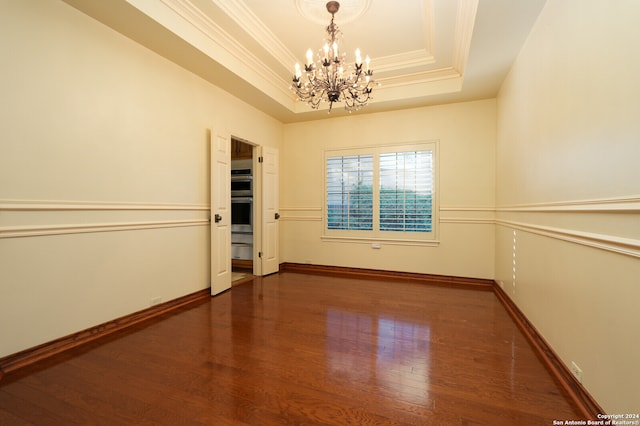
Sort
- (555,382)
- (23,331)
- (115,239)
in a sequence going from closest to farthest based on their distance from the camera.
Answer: (555,382)
(23,331)
(115,239)

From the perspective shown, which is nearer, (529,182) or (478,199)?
(529,182)

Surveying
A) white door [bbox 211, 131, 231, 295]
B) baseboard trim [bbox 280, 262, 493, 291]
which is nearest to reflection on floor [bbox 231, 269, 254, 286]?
white door [bbox 211, 131, 231, 295]

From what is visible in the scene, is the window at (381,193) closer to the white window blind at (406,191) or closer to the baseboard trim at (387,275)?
the white window blind at (406,191)

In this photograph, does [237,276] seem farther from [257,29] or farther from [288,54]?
[257,29]

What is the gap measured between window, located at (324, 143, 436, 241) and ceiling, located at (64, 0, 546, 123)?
930 millimetres

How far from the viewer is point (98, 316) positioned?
8.39 feet

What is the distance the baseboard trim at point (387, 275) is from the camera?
4.34m

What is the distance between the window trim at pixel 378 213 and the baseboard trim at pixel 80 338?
2717 millimetres

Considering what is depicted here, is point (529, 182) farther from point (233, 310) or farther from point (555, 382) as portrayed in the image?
point (233, 310)

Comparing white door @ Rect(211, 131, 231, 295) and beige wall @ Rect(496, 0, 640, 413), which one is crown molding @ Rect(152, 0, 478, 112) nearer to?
beige wall @ Rect(496, 0, 640, 413)

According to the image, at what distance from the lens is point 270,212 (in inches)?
198

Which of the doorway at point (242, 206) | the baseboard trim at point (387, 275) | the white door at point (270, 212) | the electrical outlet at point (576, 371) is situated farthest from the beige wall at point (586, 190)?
the doorway at point (242, 206)

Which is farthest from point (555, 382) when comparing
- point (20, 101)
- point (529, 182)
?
point (20, 101)

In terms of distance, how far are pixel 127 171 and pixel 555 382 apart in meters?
3.90
